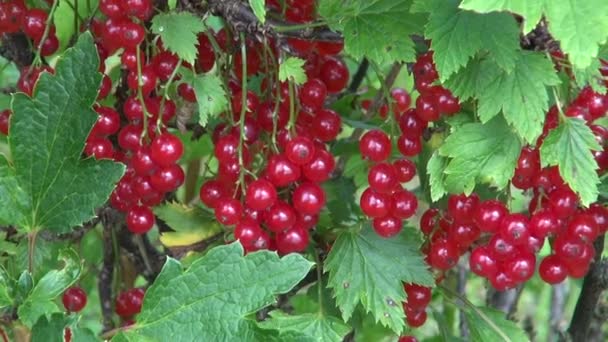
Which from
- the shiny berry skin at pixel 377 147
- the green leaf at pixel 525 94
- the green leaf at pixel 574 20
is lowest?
the shiny berry skin at pixel 377 147

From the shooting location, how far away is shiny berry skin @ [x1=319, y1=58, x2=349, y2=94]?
1.22 meters

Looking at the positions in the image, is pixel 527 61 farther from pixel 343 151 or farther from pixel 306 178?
pixel 343 151

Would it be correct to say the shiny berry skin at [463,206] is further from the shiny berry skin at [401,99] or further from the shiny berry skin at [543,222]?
the shiny berry skin at [401,99]

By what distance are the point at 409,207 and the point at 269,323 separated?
0.74ft

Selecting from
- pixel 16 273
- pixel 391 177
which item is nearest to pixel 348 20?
pixel 391 177

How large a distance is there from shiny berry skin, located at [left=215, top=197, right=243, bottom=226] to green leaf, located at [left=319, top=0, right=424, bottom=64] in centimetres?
23

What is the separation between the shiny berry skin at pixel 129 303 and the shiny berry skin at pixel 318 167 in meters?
0.42

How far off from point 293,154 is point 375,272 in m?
0.20

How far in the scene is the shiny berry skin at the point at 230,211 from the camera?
1.09m

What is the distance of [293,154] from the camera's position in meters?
1.05

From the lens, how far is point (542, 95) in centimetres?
96

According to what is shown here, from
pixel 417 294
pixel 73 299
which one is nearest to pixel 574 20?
pixel 417 294

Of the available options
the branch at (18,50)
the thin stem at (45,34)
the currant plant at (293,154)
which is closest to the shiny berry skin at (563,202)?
the currant plant at (293,154)

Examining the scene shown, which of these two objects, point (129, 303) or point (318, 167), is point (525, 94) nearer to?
point (318, 167)
